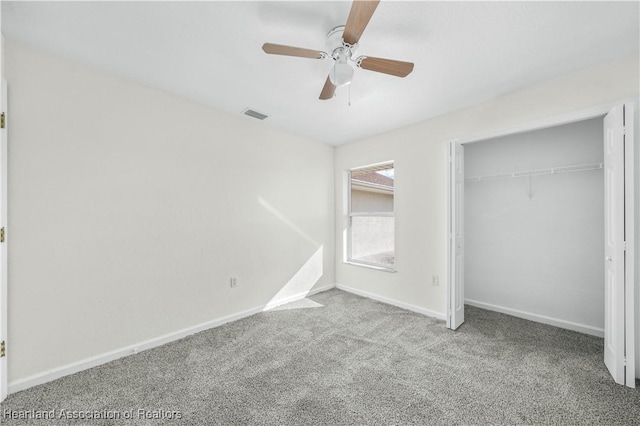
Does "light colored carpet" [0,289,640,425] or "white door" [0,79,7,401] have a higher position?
"white door" [0,79,7,401]

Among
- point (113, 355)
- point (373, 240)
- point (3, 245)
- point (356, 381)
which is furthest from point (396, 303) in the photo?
point (3, 245)

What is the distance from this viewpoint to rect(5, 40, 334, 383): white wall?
1904 millimetres

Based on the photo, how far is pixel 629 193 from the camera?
1.90 m

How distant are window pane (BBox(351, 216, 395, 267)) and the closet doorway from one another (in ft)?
3.63

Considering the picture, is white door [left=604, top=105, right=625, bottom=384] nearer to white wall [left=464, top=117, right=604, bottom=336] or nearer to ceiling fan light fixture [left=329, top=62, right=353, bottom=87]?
white wall [left=464, top=117, right=604, bottom=336]

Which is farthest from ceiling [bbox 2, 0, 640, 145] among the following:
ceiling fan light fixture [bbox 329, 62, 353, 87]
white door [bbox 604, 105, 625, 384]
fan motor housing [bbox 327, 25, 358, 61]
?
white door [bbox 604, 105, 625, 384]

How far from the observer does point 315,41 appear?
6.04 feet

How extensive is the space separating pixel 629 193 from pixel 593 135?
122 cm

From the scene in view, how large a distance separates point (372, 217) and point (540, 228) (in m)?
2.08

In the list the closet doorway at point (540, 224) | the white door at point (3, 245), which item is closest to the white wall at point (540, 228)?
the closet doorway at point (540, 224)

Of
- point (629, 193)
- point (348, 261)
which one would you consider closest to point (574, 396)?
point (629, 193)

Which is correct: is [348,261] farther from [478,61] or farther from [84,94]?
[84,94]

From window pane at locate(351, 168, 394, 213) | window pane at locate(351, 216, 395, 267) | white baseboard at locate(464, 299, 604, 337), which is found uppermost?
window pane at locate(351, 168, 394, 213)

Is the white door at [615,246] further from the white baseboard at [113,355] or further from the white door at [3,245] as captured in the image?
the white door at [3,245]
